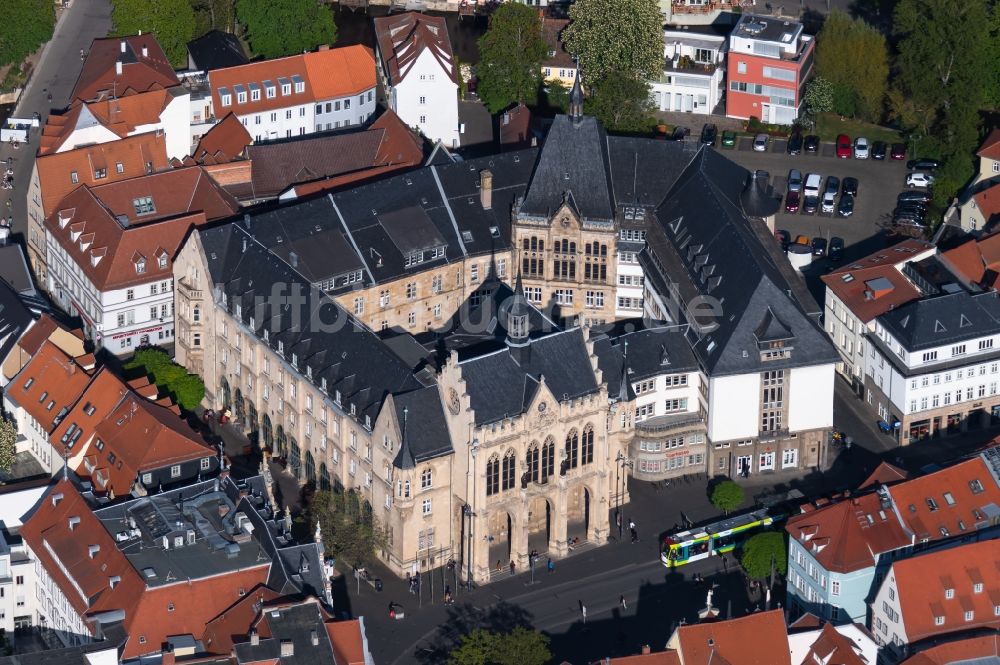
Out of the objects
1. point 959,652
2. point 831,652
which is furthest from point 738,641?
point 959,652

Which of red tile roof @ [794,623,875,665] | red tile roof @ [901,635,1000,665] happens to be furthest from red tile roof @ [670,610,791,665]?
red tile roof @ [901,635,1000,665]

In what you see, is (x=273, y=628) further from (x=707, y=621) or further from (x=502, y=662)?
(x=707, y=621)

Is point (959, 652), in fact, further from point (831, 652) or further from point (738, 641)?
point (738, 641)

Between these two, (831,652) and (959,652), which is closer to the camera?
(831,652)

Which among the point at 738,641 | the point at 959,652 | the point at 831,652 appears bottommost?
the point at 959,652

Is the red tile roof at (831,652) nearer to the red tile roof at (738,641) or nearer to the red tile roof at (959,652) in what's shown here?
the red tile roof at (738,641)

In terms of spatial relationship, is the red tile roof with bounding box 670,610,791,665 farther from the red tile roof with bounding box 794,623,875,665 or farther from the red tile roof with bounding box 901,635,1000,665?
the red tile roof with bounding box 901,635,1000,665

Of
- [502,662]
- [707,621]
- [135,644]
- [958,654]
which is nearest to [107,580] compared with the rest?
[135,644]
